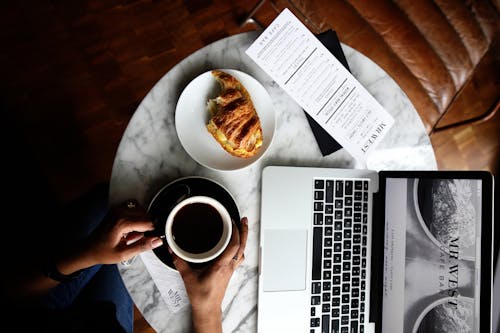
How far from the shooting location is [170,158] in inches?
38.0

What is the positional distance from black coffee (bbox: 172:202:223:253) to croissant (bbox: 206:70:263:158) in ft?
0.48

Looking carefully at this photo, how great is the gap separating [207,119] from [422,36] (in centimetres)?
75

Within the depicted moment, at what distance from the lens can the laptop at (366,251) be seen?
90 centimetres

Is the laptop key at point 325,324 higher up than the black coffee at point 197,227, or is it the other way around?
the black coffee at point 197,227

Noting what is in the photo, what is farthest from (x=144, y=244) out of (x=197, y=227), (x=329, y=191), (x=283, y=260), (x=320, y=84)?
(x=320, y=84)

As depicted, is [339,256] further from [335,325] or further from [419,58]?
[419,58]

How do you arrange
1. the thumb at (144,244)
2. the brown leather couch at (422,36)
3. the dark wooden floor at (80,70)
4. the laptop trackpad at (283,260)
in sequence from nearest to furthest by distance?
the thumb at (144,244) < the laptop trackpad at (283,260) < the brown leather couch at (422,36) < the dark wooden floor at (80,70)

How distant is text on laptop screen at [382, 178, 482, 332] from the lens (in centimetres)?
88

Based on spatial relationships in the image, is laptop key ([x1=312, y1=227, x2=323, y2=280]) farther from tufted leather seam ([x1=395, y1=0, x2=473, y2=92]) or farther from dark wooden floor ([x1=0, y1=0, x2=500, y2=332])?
dark wooden floor ([x1=0, y1=0, x2=500, y2=332])

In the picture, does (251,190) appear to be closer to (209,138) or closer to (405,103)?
(209,138)

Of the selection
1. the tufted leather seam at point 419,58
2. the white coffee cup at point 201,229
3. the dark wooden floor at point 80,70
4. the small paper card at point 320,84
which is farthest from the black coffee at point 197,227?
the tufted leather seam at point 419,58

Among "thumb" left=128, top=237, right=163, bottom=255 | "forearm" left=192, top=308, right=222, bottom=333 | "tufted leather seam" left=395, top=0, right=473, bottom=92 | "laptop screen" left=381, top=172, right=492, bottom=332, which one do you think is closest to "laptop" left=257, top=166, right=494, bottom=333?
"laptop screen" left=381, top=172, right=492, bottom=332

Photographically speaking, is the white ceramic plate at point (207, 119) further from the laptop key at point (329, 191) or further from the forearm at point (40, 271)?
the forearm at point (40, 271)

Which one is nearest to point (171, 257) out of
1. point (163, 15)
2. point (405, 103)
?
point (405, 103)
